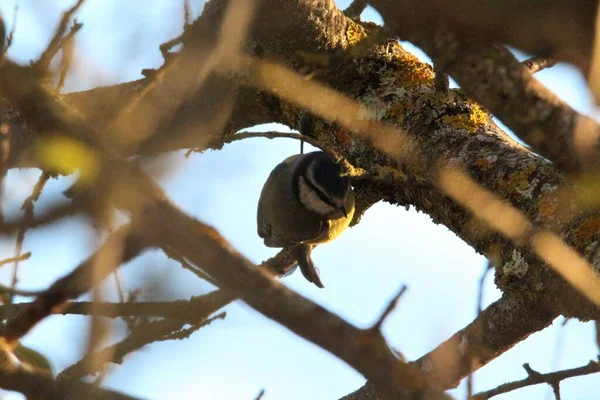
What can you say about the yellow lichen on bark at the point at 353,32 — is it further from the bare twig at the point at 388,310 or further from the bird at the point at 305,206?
the bare twig at the point at 388,310

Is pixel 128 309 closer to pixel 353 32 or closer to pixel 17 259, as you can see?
pixel 17 259

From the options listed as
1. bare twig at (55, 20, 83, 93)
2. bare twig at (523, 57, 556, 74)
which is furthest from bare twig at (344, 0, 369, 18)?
bare twig at (55, 20, 83, 93)

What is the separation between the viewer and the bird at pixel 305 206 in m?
4.06

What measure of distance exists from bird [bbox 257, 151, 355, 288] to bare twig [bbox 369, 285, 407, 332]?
2851mm

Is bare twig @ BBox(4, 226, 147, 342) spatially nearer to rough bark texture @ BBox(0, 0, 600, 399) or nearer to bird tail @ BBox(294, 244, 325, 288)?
rough bark texture @ BBox(0, 0, 600, 399)

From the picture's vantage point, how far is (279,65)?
322cm

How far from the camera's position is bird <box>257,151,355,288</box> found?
4.06m

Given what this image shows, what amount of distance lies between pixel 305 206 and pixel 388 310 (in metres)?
3.43

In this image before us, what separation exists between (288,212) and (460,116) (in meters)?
2.05

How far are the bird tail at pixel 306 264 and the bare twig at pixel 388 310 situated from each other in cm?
315

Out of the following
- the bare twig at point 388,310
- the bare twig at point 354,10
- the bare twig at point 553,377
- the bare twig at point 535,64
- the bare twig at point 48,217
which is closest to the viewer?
the bare twig at point 388,310

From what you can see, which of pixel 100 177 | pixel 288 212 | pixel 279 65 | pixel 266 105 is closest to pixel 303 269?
pixel 288 212

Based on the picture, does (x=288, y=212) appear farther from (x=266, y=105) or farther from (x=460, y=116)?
(x=460, y=116)


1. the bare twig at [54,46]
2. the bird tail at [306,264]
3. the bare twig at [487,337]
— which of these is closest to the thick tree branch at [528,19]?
the bare twig at [54,46]
